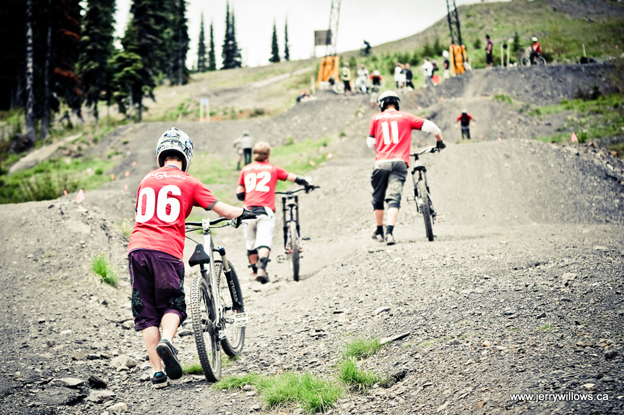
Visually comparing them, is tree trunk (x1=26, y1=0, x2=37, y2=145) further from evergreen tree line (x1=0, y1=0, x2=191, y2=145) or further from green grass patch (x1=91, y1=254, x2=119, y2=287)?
green grass patch (x1=91, y1=254, x2=119, y2=287)

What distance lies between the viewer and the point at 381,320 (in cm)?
516

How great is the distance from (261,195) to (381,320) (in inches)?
143

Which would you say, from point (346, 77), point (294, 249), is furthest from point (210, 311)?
point (346, 77)

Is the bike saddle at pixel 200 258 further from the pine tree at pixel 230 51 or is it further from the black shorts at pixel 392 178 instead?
the pine tree at pixel 230 51

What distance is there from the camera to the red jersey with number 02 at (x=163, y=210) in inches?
165

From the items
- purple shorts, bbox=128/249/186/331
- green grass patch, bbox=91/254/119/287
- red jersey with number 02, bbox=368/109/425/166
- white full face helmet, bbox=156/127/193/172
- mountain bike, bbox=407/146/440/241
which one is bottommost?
green grass patch, bbox=91/254/119/287

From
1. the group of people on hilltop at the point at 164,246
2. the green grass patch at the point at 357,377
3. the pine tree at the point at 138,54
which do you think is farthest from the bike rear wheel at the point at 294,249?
the pine tree at the point at 138,54

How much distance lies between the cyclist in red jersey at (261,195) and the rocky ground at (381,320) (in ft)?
2.65

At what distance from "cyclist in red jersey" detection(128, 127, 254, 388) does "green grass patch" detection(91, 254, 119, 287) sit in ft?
12.6

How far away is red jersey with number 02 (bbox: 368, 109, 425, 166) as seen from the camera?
840cm

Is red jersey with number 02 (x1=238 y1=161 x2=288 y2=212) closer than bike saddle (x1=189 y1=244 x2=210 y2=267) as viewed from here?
No

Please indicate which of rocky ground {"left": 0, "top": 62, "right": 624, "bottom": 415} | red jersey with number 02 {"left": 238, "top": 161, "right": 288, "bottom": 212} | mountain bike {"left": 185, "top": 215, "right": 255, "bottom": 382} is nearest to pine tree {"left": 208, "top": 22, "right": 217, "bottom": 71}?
rocky ground {"left": 0, "top": 62, "right": 624, "bottom": 415}

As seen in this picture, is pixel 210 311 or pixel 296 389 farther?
pixel 210 311

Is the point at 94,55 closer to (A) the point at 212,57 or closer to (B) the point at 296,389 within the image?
(B) the point at 296,389
